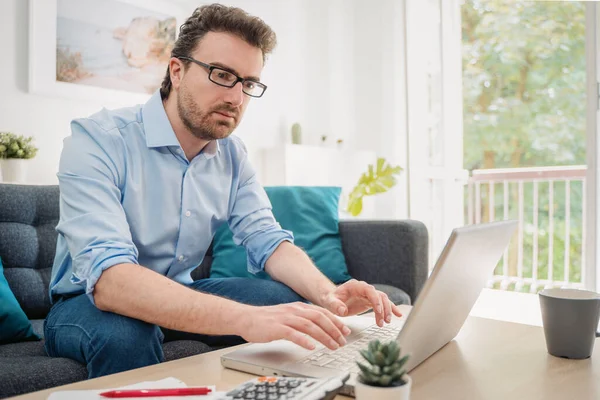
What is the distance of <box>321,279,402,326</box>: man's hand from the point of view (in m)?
0.92

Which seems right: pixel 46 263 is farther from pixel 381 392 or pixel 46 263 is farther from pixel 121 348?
pixel 381 392

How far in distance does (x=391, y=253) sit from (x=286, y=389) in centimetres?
138

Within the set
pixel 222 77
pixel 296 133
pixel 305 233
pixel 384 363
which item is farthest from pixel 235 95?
pixel 296 133

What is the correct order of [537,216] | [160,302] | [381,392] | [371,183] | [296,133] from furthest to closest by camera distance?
[537,216]
[296,133]
[371,183]
[160,302]
[381,392]

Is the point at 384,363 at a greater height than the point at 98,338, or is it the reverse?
the point at 384,363

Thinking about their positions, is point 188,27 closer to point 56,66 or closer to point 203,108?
point 203,108

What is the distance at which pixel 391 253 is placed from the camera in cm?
190

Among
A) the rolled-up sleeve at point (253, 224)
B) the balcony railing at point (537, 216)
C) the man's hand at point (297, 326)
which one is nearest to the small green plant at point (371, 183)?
the rolled-up sleeve at point (253, 224)

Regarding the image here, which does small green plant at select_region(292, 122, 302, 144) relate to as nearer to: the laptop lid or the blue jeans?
the blue jeans

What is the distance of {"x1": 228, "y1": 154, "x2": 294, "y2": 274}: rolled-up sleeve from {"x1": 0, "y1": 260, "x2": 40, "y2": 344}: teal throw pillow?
0.60 meters

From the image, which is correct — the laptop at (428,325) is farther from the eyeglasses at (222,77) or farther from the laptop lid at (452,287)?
the eyeglasses at (222,77)

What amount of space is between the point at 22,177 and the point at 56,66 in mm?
595

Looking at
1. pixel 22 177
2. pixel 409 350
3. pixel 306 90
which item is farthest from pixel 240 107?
pixel 306 90

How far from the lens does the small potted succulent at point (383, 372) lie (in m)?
0.48
